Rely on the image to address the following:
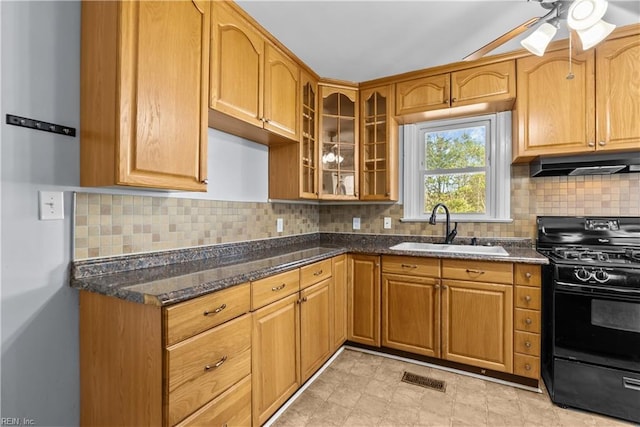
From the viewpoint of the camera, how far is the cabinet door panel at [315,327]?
197 centimetres

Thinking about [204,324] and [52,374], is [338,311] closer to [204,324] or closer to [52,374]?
[204,324]

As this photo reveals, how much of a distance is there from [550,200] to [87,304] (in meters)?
3.13

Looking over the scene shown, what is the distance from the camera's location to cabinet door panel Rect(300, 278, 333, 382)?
1.97m

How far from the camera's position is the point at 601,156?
217 cm

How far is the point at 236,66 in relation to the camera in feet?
5.93

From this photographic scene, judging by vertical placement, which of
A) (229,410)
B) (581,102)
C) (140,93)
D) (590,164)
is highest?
(581,102)

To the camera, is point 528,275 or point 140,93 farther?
point 528,275

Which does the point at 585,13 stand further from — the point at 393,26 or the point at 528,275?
the point at 528,275

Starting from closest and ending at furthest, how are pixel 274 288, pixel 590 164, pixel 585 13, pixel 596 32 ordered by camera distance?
pixel 585 13 < pixel 596 32 < pixel 274 288 < pixel 590 164

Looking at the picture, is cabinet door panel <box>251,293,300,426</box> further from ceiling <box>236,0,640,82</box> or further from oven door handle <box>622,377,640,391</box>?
oven door handle <box>622,377,640,391</box>

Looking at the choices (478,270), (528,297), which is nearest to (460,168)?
(478,270)

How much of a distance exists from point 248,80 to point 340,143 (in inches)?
46.3

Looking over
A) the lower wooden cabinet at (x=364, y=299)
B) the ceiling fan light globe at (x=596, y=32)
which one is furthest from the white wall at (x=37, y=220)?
the ceiling fan light globe at (x=596, y=32)

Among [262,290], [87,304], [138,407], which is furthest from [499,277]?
[87,304]
